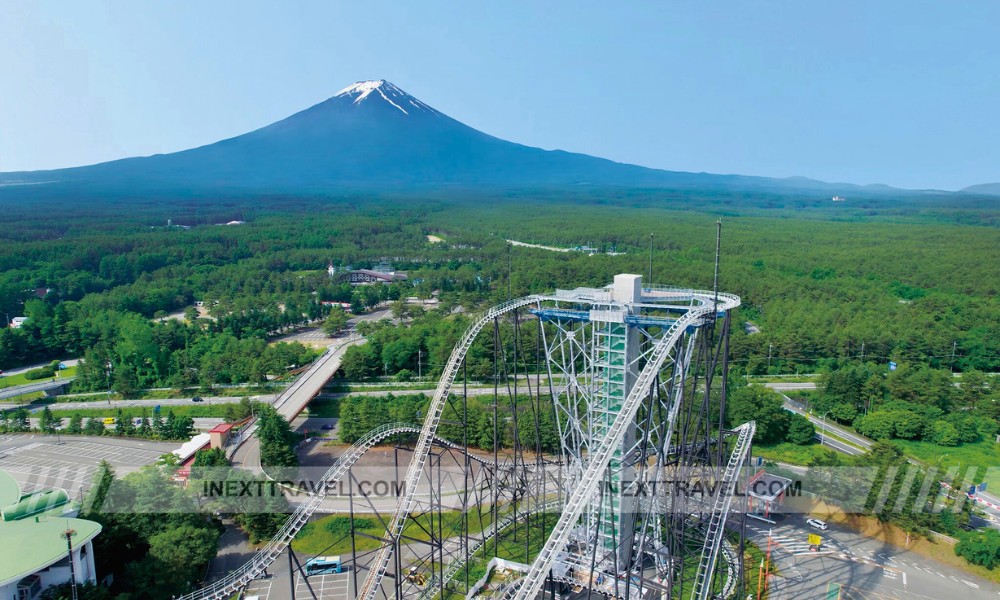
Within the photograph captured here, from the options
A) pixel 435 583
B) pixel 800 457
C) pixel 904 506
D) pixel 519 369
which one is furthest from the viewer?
pixel 519 369

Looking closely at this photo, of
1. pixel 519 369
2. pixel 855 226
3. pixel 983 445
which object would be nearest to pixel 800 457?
pixel 983 445

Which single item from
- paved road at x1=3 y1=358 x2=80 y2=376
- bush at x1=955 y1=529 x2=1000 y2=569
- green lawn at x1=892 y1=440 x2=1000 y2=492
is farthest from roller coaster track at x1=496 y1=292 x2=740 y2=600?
paved road at x1=3 y1=358 x2=80 y2=376

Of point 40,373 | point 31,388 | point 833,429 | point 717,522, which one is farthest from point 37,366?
point 833,429

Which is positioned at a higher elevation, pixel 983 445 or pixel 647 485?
pixel 647 485

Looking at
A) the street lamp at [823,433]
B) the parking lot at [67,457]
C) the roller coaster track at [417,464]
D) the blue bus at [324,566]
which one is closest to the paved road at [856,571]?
the street lamp at [823,433]

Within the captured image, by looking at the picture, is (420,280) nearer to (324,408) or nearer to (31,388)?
(324,408)

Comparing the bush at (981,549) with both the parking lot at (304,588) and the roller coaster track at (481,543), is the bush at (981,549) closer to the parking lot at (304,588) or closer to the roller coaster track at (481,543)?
the roller coaster track at (481,543)

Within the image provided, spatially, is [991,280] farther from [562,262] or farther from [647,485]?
[647,485]
